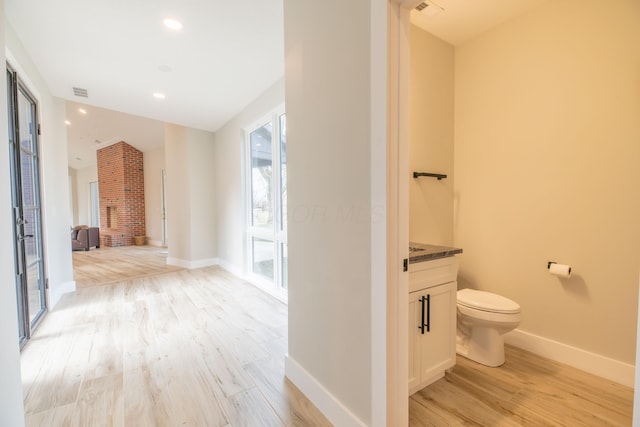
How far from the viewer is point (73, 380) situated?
1.78 meters

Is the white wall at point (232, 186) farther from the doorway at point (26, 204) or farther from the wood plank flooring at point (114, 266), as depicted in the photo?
the doorway at point (26, 204)

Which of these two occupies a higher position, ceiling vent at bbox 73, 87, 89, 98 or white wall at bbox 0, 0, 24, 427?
ceiling vent at bbox 73, 87, 89, 98

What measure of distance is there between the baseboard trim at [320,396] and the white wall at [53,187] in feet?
10.5

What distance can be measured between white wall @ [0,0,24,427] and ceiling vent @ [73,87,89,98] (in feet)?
8.80

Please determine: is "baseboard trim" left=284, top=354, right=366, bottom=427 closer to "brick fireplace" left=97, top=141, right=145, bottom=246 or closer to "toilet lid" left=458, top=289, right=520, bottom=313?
"toilet lid" left=458, top=289, right=520, bottom=313

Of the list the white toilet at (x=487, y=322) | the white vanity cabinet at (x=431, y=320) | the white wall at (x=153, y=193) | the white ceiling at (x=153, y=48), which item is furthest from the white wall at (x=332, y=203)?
the white wall at (x=153, y=193)

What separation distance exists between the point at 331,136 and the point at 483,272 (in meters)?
2.00

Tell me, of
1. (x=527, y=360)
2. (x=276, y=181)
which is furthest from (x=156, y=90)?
(x=527, y=360)

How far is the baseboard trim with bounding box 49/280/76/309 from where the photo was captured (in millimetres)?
3104

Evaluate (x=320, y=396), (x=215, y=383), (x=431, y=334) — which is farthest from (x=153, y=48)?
(x=431, y=334)

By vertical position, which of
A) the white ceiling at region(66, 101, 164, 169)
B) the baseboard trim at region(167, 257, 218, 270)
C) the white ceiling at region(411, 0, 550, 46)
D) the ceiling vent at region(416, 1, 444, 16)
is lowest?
the baseboard trim at region(167, 257, 218, 270)

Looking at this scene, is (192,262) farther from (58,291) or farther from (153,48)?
(153,48)

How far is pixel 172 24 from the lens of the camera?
2.17m

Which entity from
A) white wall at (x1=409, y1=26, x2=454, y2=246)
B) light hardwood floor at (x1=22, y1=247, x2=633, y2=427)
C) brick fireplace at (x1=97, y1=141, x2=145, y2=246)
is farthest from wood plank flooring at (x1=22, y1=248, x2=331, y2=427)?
brick fireplace at (x1=97, y1=141, x2=145, y2=246)
